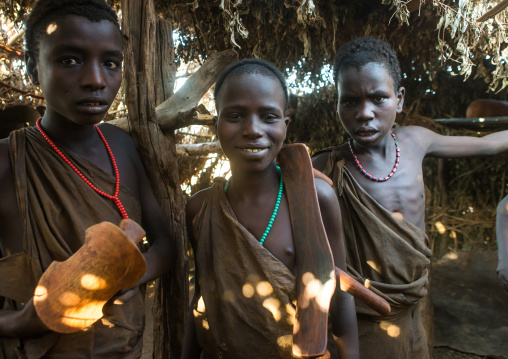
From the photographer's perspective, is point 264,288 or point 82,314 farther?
point 264,288

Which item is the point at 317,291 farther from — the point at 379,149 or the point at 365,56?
the point at 365,56

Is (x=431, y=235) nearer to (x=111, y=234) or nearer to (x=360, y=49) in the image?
(x=360, y=49)

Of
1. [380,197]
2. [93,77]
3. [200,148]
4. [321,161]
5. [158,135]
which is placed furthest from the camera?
[200,148]

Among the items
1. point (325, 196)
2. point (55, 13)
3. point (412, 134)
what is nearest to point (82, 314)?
point (325, 196)

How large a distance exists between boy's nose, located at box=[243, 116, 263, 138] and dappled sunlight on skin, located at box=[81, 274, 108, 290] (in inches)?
26.5

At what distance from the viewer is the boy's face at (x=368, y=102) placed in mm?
2086

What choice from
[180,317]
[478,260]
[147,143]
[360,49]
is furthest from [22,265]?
[478,260]

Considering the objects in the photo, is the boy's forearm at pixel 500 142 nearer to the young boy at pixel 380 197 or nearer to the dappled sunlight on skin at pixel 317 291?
the young boy at pixel 380 197

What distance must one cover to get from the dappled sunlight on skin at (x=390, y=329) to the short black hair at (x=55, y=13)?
1.80 metres

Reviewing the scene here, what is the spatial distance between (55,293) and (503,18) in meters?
3.33

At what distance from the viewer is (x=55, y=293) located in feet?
3.93

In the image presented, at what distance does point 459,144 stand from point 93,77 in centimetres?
186

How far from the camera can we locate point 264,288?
1508 mm

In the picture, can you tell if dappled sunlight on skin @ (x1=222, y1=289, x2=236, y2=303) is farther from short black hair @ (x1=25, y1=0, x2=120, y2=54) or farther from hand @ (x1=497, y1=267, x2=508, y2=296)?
hand @ (x1=497, y1=267, x2=508, y2=296)
